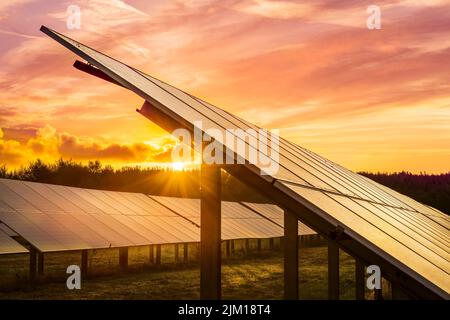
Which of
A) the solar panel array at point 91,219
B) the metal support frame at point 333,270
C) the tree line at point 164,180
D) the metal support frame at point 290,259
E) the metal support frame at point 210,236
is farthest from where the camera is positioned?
the tree line at point 164,180

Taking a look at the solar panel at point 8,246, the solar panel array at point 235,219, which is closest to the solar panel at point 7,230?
the solar panel at point 8,246

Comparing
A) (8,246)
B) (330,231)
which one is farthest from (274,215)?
(330,231)

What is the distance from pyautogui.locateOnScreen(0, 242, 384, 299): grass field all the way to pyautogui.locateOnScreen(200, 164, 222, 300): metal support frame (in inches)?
421

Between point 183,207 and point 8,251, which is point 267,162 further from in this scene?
point 183,207

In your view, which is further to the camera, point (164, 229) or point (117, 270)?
point (164, 229)

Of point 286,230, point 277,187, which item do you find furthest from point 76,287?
point 277,187

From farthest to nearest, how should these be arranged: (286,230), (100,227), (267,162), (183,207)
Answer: (183,207) → (100,227) → (286,230) → (267,162)

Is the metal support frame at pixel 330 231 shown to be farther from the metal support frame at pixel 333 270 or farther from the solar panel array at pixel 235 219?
the solar panel array at pixel 235 219

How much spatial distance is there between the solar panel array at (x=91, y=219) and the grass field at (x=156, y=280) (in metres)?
1.33

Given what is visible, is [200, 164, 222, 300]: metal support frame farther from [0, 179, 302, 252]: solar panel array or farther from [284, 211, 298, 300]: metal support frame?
[0, 179, 302, 252]: solar panel array

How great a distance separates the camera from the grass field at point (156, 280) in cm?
1761

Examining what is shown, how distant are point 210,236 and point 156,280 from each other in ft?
50.3
